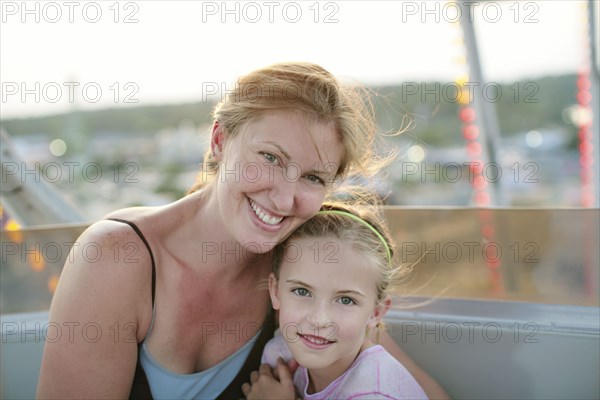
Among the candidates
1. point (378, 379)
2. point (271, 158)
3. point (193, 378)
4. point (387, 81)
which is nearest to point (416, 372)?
point (378, 379)

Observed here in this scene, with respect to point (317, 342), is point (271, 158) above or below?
above

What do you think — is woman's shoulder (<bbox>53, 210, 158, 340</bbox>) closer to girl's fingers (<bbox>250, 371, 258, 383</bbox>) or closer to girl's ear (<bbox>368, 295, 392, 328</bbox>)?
girl's fingers (<bbox>250, 371, 258, 383</bbox>)

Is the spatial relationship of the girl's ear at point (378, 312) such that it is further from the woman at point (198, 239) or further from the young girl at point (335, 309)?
the woman at point (198, 239)

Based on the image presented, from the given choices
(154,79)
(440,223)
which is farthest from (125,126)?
(440,223)

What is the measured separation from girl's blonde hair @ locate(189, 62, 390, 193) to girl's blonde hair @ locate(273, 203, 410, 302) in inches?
3.8

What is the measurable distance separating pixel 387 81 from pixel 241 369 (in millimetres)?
1731

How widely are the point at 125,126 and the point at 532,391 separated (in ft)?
47.9

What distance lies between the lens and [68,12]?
2.06 metres

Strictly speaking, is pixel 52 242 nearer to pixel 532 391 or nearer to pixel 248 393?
pixel 248 393

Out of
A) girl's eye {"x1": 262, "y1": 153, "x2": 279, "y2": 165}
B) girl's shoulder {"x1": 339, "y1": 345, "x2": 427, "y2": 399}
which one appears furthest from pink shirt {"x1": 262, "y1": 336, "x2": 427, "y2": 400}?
girl's eye {"x1": 262, "y1": 153, "x2": 279, "y2": 165}

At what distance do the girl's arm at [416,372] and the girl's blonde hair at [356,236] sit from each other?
5.4 inches

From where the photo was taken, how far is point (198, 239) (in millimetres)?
1312

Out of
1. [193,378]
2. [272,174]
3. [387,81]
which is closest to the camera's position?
[272,174]

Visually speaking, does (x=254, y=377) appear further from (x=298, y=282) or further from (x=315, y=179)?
(x=315, y=179)
